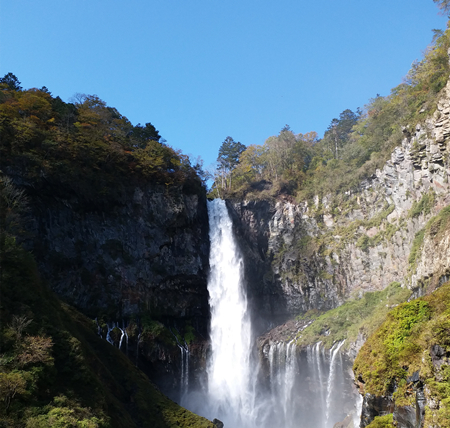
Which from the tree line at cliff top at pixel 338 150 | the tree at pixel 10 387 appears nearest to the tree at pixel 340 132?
the tree line at cliff top at pixel 338 150

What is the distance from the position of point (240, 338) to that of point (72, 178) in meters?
21.9

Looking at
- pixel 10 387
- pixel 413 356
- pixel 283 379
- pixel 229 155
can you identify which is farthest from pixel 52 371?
pixel 229 155

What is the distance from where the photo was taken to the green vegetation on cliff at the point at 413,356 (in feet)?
38.1

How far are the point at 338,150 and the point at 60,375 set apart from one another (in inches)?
1828

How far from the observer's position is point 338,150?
5300cm

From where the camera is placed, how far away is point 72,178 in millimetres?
29703

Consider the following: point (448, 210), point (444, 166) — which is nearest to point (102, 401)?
point (448, 210)

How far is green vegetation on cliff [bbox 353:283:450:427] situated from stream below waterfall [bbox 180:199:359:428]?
1080cm

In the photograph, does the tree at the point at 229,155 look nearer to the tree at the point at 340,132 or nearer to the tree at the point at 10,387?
the tree at the point at 340,132

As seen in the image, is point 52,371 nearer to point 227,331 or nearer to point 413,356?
point 413,356

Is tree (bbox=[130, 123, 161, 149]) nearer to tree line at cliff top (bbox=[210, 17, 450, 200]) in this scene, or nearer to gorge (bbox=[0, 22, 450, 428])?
gorge (bbox=[0, 22, 450, 428])

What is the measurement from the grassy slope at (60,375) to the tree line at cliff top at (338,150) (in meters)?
27.7

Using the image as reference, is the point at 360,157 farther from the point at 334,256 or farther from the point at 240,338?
the point at 240,338

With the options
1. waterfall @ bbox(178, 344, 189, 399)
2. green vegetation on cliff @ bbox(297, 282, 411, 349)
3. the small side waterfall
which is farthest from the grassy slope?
green vegetation on cliff @ bbox(297, 282, 411, 349)
